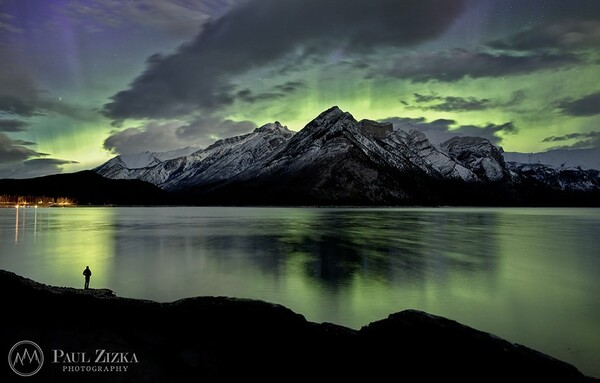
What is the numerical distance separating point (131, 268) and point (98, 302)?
2675 centimetres

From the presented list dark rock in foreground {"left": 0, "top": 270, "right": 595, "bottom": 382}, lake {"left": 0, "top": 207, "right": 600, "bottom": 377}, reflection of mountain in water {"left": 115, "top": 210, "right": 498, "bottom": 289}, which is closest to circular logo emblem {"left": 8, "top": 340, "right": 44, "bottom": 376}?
dark rock in foreground {"left": 0, "top": 270, "right": 595, "bottom": 382}

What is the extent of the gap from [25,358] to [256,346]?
612 cm

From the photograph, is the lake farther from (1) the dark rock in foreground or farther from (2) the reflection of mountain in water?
(1) the dark rock in foreground

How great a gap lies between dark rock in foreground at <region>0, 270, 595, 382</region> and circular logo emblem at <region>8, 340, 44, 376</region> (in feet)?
0.56

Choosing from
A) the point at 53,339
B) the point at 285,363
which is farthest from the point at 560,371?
the point at 53,339

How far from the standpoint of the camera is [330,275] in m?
34.4

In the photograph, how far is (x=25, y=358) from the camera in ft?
35.1

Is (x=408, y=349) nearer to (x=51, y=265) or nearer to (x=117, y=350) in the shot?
(x=117, y=350)

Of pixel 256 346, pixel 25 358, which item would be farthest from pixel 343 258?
pixel 25 358

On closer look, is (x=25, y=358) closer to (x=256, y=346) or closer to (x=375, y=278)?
(x=256, y=346)

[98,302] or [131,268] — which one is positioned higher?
[98,302]

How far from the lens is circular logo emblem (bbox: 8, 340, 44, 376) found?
10328 mm

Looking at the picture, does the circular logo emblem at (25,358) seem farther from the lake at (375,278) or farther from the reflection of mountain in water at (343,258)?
the reflection of mountain in water at (343,258)

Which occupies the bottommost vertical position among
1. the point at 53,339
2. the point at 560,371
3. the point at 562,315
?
the point at 562,315
